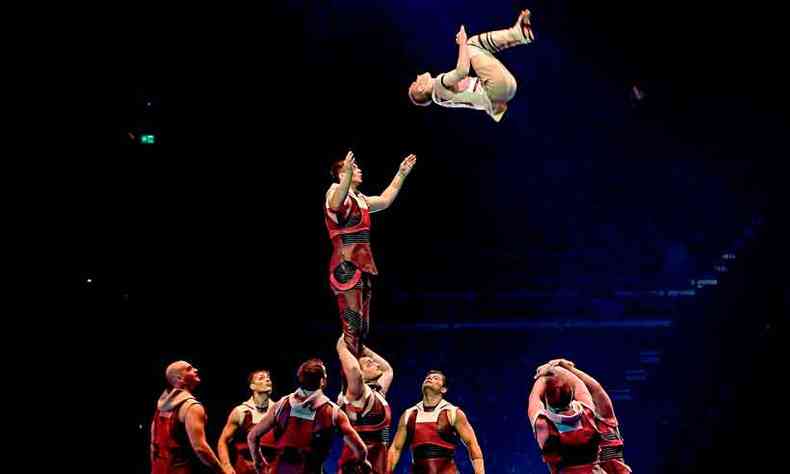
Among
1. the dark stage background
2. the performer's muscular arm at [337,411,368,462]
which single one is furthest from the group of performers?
the dark stage background

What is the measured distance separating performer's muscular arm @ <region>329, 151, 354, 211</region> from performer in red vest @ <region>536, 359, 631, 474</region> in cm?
168

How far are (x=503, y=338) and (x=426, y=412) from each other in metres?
3.41

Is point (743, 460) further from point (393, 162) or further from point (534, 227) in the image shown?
point (393, 162)

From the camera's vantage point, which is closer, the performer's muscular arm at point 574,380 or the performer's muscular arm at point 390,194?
the performer's muscular arm at point 574,380

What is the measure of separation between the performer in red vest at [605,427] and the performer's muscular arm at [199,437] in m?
2.10

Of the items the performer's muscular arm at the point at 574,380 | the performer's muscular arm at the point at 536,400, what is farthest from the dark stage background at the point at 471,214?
the performer's muscular arm at the point at 536,400

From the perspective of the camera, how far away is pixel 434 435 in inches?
247

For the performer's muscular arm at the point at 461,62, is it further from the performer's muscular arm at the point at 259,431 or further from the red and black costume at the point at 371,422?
the performer's muscular arm at the point at 259,431

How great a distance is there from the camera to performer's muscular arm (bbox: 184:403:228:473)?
5891mm

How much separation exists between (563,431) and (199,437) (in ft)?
7.21

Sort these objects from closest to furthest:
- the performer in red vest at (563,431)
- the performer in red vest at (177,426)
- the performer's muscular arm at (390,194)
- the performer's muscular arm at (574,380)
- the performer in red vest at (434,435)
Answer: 1. the performer in red vest at (563,431)
2. the performer's muscular arm at (574,380)
3. the performer in red vest at (177,426)
4. the performer in red vest at (434,435)
5. the performer's muscular arm at (390,194)

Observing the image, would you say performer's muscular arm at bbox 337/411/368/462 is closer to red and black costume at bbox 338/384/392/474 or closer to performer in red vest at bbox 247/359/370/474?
performer in red vest at bbox 247/359/370/474

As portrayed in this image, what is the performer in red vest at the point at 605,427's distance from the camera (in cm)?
562

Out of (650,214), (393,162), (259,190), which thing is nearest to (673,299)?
(650,214)
